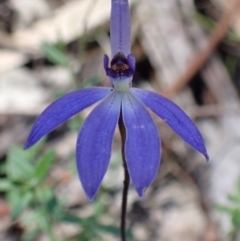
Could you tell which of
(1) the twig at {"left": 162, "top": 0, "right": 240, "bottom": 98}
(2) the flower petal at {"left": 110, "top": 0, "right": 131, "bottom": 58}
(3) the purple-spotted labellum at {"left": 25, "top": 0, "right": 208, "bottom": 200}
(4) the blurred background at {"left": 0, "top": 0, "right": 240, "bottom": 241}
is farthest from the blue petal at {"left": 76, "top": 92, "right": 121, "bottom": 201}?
(1) the twig at {"left": 162, "top": 0, "right": 240, "bottom": 98}

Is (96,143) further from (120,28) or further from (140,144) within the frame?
(120,28)

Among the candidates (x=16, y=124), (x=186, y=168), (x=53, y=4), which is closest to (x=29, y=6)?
(x=53, y=4)

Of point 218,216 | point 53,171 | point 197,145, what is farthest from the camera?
point 53,171

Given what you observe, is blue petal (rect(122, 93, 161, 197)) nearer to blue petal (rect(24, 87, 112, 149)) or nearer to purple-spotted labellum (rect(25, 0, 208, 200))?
purple-spotted labellum (rect(25, 0, 208, 200))

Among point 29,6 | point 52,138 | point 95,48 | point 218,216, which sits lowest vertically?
point 218,216

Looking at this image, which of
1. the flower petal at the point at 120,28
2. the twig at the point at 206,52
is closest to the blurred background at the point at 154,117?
the twig at the point at 206,52

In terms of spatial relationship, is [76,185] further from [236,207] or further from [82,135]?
[82,135]

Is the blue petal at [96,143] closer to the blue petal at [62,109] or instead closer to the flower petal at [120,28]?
the blue petal at [62,109]
